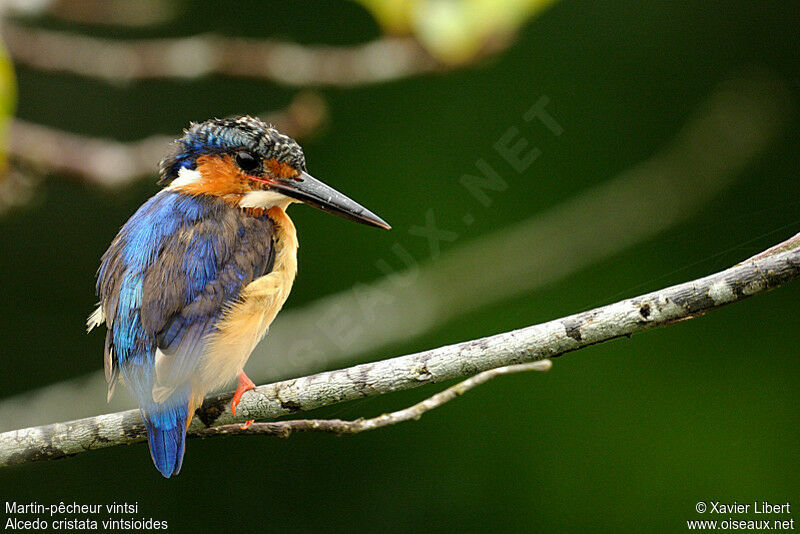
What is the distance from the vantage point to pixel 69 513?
2646 mm

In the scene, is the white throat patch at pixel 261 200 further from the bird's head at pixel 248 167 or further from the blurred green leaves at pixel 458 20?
the blurred green leaves at pixel 458 20

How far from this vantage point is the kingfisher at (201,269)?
1814 millimetres

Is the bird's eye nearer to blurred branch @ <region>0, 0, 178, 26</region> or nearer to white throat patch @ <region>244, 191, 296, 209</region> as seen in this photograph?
white throat patch @ <region>244, 191, 296, 209</region>

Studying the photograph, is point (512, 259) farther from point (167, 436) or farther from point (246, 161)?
point (167, 436)

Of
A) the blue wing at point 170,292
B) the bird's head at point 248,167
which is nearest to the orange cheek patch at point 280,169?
the bird's head at point 248,167

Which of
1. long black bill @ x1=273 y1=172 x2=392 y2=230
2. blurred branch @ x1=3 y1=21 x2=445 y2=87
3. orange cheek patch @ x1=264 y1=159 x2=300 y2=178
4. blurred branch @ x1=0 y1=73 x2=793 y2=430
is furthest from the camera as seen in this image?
blurred branch @ x1=0 y1=73 x2=793 y2=430

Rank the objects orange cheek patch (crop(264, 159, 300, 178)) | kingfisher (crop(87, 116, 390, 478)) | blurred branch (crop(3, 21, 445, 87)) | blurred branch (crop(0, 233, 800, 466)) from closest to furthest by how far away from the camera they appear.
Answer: blurred branch (crop(0, 233, 800, 466)) → kingfisher (crop(87, 116, 390, 478)) → orange cheek patch (crop(264, 159, 300, 178)) → blurred branch (crop(3, 21, 445, 87))

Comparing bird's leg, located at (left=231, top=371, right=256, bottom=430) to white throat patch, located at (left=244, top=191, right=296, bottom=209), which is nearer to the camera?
bird's leg, located at (left=231, top=371, right=256, bottom=430)

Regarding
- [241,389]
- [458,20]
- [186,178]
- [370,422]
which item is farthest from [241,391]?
A: [458,20]

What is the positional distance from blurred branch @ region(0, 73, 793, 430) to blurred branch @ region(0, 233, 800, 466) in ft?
2.67

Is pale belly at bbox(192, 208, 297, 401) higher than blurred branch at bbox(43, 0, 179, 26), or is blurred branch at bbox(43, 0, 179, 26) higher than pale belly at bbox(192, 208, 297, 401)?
blurred branch at bbox(43, 0, 179, 26)

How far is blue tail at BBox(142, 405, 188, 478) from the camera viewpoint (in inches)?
67.8

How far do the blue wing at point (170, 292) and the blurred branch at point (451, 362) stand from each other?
0.08 meters

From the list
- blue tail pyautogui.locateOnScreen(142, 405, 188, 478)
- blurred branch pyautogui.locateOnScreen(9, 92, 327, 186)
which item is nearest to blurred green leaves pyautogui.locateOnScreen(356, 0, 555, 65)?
blurred branch pyautogui.locateOnScreen(9, 92, 327, 186)
